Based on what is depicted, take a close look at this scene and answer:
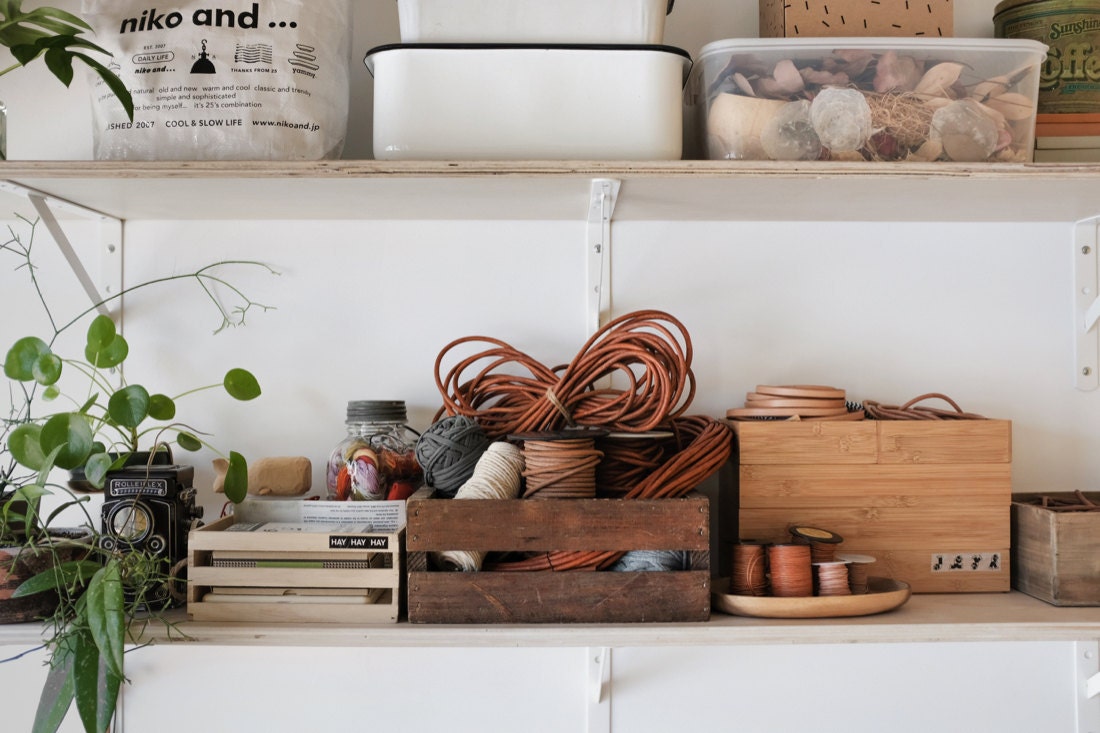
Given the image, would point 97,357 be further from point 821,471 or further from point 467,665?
point 821,471

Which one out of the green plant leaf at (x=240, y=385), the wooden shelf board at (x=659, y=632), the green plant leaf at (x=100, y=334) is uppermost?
the green plant leaf at (x=100, y=334)

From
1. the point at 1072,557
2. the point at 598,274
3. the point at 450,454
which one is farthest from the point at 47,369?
the point at 1072,557

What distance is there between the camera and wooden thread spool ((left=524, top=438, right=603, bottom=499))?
955mm

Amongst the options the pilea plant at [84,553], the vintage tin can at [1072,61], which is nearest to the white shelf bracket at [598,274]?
the pilea plant at [84,553]

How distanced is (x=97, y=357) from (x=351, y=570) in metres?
0.43

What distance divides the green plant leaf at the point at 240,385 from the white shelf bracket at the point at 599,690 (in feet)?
1.86

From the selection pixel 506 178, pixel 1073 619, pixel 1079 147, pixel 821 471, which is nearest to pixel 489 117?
pixel 506 178

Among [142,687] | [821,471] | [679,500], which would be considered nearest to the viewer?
[679,500]

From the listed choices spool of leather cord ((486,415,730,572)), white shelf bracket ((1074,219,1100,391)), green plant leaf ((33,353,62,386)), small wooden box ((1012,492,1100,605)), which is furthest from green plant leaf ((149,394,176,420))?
white shelf bracket ((1074,219,1100,391))

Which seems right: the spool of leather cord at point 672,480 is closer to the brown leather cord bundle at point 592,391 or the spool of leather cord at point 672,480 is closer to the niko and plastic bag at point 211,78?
the brown leather cord bundle at point 592,391

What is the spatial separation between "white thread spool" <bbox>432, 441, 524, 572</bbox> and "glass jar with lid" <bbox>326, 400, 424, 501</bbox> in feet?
0.39

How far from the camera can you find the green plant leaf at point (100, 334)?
106 cm

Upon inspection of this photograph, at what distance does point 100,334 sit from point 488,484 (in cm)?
52

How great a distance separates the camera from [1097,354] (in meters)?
1.27
